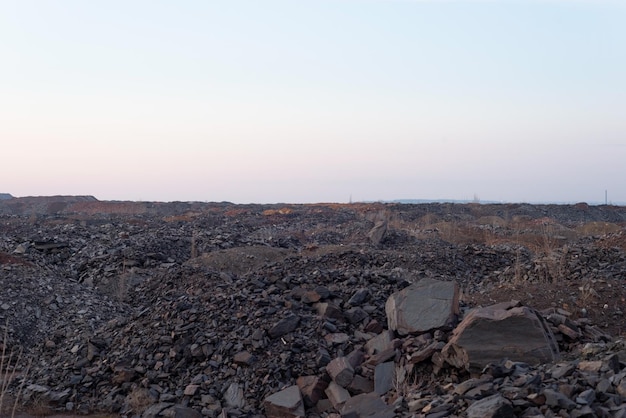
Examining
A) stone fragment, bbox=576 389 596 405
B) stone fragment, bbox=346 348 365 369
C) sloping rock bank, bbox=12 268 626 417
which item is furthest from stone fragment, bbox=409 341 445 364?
stone fragment, bbox=576 389 596 405

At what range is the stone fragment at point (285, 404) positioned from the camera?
6.29m

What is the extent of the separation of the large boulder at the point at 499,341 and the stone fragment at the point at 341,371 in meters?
0.98

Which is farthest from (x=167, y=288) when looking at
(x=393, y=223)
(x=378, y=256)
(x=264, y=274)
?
(x=393, y=223)

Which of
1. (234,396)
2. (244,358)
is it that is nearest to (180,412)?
(234,396)

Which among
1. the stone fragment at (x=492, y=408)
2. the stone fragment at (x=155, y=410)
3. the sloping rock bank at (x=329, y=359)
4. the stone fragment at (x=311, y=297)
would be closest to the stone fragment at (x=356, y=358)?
the sloping rock bank at (x=329, y=359)

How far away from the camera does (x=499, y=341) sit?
6262 millimetres

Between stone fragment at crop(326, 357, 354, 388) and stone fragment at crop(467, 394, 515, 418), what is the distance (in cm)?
192

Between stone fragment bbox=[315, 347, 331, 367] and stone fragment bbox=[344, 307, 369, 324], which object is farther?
stone fragment bbox=[344, 307, 369, 324]

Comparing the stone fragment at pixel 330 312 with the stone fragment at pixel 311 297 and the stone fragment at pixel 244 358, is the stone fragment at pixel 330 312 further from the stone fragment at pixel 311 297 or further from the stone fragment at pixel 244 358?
the stone fragment at pixel 244 358

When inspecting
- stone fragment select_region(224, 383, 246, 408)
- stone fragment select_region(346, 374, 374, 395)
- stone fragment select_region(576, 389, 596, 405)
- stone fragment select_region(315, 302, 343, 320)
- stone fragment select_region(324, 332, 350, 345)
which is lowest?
stone fragment select_region(224, 383, 246, 408)

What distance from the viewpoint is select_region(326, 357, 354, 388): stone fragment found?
655 centimetres

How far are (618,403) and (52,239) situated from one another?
14.2 m

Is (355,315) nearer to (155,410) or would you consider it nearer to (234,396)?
(234,396)

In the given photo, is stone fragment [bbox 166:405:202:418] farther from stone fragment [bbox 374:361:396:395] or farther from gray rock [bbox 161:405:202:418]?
stone fragment [bbox 374:361:396:395]
